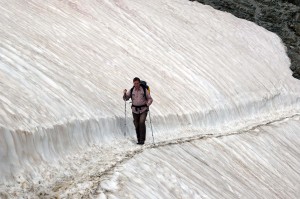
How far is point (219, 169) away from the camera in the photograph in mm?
17234

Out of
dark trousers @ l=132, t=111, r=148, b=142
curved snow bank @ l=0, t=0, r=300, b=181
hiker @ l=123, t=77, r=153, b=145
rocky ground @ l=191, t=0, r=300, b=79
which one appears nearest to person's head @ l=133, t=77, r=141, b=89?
hiker @ l=123, t=77, r=153, b=145

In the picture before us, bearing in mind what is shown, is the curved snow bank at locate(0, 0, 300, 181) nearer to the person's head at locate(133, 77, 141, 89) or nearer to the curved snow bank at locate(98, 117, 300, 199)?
the curved snow bank at locate(98, 117, 300, 199)

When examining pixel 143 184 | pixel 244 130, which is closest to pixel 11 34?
pixel 143 184

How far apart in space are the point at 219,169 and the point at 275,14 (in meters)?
30.0

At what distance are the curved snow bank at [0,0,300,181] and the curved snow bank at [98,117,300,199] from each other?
1.52 m

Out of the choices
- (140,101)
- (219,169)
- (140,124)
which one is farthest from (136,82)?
(219,169)

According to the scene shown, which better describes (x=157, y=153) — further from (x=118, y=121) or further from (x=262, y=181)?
(x=262, y=181)

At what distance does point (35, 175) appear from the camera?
1035cm

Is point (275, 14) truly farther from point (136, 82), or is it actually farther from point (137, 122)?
point (136, 82)

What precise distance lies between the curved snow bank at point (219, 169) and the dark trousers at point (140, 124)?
654 mm

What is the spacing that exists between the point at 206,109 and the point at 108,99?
7700mm

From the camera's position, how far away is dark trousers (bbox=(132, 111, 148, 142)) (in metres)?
14.9

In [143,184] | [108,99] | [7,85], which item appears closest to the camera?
[143,184]

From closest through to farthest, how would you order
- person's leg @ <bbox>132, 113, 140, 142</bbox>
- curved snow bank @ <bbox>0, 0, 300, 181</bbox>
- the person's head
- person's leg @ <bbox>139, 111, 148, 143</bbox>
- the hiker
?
curved snow bank @ <bbox>0, 0, 300, 181</bbox> < the person's head < the hiker < person's leg @ <bbox>139, 111, 148, 143</bbox> < person's leg @ <bbox>132, 113, 140, 142</bbox>
